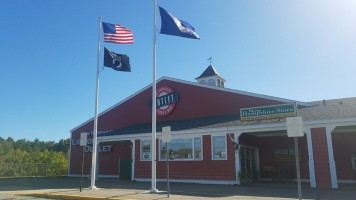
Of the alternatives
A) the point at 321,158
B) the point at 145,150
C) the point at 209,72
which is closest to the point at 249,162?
the point at 321,158

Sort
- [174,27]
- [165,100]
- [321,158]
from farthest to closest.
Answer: [165,100]
[321,158]
[174,27]

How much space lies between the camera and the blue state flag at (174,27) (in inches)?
533

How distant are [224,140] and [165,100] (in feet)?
25.5

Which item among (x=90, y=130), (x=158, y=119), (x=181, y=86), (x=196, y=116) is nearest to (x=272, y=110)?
(x=196, y=116)

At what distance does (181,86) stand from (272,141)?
7623 mm

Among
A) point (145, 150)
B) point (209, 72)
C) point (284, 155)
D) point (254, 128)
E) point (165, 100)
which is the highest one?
point (209, 72)

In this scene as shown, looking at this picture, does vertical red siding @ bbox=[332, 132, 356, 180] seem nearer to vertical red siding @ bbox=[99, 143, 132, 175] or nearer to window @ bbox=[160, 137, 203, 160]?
window @ bbox=[160, 137, 203, 160]

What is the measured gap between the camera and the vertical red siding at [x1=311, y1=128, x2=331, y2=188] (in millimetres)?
14000

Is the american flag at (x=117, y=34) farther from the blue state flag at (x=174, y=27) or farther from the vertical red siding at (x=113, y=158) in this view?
the vertical red siding at (x=113, y=158)

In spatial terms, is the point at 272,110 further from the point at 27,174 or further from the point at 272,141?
the point at 27,174

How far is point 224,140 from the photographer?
16.8 meters

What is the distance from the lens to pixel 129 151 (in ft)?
79.7

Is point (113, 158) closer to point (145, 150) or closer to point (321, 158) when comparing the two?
point (145, 150)

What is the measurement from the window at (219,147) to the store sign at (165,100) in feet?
21.4
